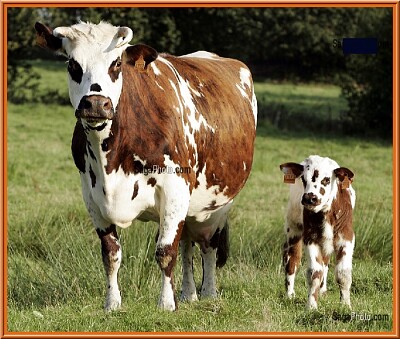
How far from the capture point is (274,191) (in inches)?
621

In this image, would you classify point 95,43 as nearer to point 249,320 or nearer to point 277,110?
point 249,320

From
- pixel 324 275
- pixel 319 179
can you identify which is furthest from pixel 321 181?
pixel 324 275

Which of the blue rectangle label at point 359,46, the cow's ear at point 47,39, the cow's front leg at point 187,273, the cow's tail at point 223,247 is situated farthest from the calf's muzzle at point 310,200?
the cow's ear at point 47,39

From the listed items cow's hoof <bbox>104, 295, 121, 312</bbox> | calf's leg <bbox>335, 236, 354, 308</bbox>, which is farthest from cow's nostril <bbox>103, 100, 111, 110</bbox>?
calf's leg <bbox>335, 236, 354, 308</bbox>

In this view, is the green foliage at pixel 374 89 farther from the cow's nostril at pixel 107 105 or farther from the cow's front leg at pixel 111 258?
the cow's nostril at pixel 107 105

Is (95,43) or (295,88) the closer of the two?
(95,43)

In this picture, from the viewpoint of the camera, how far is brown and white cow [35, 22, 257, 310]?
6.62m

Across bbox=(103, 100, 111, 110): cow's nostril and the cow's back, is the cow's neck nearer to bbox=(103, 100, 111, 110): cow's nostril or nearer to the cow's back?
the cow's back

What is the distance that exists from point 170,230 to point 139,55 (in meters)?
1.42

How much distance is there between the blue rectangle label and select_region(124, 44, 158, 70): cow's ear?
1503 millimetres

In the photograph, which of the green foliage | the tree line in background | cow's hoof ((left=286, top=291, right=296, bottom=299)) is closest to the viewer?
cow's hoof ((left=286, top=291, right=296, bottom=299))

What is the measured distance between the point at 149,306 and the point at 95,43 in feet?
7.01

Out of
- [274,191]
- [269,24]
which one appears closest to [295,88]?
[269,24]

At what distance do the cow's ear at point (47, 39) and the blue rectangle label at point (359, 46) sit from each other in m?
2.23
